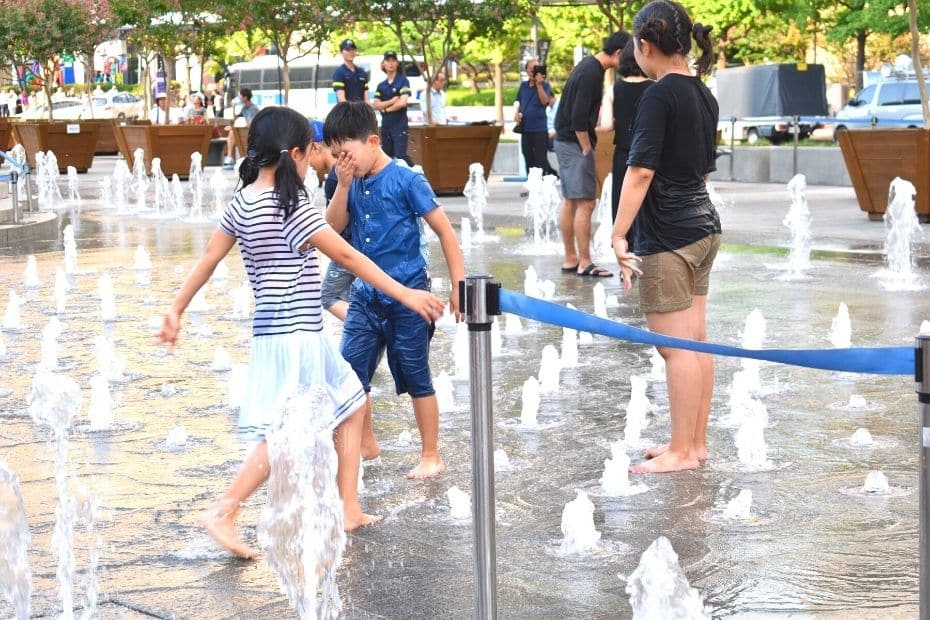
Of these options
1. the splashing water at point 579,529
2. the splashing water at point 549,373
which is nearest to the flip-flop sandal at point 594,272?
the splashing water at point 549,373

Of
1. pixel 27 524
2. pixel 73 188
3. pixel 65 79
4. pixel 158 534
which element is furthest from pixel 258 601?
pixel 65 79

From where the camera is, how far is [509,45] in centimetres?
5206

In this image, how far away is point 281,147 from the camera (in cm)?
485

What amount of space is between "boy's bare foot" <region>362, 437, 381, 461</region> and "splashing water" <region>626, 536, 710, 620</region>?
84.4 inches

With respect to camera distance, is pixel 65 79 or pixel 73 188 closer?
pixel 73 188

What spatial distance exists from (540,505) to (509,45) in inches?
1874

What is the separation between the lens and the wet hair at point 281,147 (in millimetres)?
4816

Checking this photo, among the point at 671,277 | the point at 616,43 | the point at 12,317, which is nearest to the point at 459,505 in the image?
the point at 671,277

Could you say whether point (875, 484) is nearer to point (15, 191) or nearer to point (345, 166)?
point (345, 166)

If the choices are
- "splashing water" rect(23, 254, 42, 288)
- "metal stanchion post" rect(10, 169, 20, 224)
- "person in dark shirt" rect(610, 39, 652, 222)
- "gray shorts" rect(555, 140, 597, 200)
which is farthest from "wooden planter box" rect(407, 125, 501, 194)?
"person in dark shirt" rect(610, 39, 652, 222)

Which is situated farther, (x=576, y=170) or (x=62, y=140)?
(x=62, y=140)

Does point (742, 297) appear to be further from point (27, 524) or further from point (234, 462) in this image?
point (27, 524)

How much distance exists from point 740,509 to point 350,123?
6.31 ft

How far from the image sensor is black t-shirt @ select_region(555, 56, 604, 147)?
10.8m
